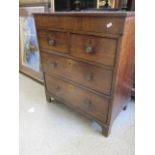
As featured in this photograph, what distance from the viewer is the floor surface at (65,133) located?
52.9 inches

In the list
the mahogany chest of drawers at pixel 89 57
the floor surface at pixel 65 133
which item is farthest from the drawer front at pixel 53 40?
the floor surface at pixel 65 133

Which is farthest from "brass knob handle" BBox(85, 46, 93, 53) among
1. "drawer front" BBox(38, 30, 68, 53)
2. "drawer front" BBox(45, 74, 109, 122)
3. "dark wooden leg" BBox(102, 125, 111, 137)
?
"dark wooden leg" BBox(102, 125, 111, 137)

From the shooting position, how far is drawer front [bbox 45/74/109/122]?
1.37 metres

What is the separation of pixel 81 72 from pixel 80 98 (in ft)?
0.88

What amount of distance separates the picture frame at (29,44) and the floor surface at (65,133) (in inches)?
26.6

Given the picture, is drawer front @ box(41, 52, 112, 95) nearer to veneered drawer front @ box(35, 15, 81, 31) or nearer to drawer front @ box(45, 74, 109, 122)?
drawer front @ box(45, 74, 109, 122)

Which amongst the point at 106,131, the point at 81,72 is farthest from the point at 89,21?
the point at 106,131

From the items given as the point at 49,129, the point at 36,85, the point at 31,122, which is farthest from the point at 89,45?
the point at 36,85

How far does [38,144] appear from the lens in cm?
140

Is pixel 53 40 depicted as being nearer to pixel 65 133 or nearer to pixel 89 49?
pixel 89 49

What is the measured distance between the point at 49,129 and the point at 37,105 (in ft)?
1.49

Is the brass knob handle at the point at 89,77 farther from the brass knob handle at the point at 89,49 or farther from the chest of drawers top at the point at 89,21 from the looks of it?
the chest of drawers top at the point at 89,21

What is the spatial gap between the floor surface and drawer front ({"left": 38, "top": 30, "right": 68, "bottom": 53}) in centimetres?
70

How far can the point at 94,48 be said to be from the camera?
120 centimetres
